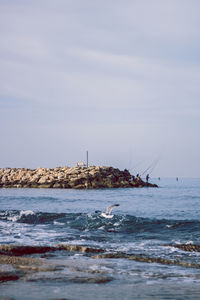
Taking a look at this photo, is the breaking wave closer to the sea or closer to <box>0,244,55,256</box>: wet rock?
the sea

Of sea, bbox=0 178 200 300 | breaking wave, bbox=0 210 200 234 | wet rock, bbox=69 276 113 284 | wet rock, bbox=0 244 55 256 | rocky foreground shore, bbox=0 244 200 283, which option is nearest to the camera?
sea, bbox=0 178 200 300

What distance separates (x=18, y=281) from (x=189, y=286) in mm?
3170

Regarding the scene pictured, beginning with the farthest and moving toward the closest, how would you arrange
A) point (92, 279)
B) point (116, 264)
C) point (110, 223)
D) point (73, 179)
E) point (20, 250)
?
point (73, 179) → point (110, 223) → point (20, 250) → point (116, 264) → point (92, 279)

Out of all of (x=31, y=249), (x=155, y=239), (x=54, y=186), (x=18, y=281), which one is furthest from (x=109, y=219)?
(x=54, y=186)

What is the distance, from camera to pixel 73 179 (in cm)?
5656

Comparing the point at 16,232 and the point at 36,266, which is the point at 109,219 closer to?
the point at 16,232

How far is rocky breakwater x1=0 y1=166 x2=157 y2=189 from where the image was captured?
56669mm

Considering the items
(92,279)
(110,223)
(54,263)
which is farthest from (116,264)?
(110,223)

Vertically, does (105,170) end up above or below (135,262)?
above

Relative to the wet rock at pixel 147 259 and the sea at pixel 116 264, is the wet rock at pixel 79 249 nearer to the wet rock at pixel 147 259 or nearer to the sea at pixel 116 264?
the sea at pixel 116 264

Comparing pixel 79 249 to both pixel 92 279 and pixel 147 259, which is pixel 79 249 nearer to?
pixel 147 259

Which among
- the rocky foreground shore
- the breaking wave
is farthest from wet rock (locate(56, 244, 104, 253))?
the breaking wave

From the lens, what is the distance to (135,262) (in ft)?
31.2

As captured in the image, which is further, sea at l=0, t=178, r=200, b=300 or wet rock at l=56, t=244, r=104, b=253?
wet rock at l=56, t=244, r=104, b=253
